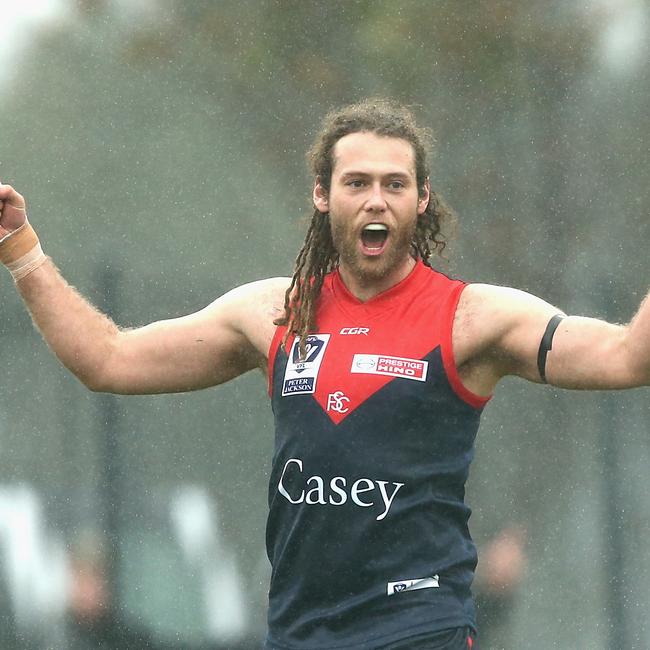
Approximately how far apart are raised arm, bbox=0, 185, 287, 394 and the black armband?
2.33ft

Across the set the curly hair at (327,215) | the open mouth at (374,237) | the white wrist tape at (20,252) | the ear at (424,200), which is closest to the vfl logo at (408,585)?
the curly hair at (327,215)

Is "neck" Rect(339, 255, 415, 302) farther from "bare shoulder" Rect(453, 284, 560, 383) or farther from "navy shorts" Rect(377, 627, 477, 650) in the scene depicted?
"navy shorts" Rect(377, 627, 477, 650)

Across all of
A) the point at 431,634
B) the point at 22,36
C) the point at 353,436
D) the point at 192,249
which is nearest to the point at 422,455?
the point at 353,436

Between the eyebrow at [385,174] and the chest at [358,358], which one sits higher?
the eyebrow at [385,174]

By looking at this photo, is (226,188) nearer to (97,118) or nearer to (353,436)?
(97,118)

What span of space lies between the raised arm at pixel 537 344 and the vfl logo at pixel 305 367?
0.33 meters

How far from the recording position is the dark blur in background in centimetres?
583

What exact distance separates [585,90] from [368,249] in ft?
9.57

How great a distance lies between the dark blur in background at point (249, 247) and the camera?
5832 mm

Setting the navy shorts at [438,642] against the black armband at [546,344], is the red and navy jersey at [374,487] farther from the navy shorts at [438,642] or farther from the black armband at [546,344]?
the black armband at [546,344]

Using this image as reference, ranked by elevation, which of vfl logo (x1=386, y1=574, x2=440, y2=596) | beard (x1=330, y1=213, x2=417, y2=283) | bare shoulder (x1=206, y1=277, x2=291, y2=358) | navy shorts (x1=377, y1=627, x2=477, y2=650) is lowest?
navy shorts (x1=377, y1=627, x2=477, y2=650)

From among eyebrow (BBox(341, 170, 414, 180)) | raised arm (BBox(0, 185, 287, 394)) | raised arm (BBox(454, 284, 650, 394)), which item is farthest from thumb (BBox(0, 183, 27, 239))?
raised arm (BBox(454, 284, 650, 394))

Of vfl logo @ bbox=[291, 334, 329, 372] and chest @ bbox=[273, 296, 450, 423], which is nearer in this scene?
chest @ bbox=[273, 296, 450, 423]

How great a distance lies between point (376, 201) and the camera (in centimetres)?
346
